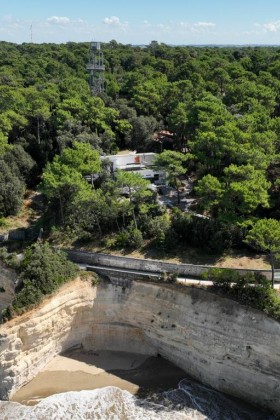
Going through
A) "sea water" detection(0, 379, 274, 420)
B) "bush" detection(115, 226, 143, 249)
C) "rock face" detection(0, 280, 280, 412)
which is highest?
"bush" detection(115, 226, 143, 249)

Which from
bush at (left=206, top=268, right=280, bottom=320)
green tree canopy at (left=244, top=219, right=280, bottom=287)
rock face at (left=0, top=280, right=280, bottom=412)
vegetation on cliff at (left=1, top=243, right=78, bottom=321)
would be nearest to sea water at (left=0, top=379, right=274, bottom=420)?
rock face at (left=0, top=280, right=280, bottom=412)

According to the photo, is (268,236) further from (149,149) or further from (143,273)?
(149,149)

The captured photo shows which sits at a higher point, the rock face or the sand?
the rock face

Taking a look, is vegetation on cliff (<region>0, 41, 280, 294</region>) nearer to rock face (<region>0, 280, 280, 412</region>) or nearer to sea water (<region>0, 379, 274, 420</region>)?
rock face (<region>0, 280, 280, 412</region>)

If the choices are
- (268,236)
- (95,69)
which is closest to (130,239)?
(268,236)

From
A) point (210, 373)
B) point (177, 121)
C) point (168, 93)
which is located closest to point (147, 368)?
point (210, 373)

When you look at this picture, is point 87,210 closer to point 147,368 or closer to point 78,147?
point 78,147
